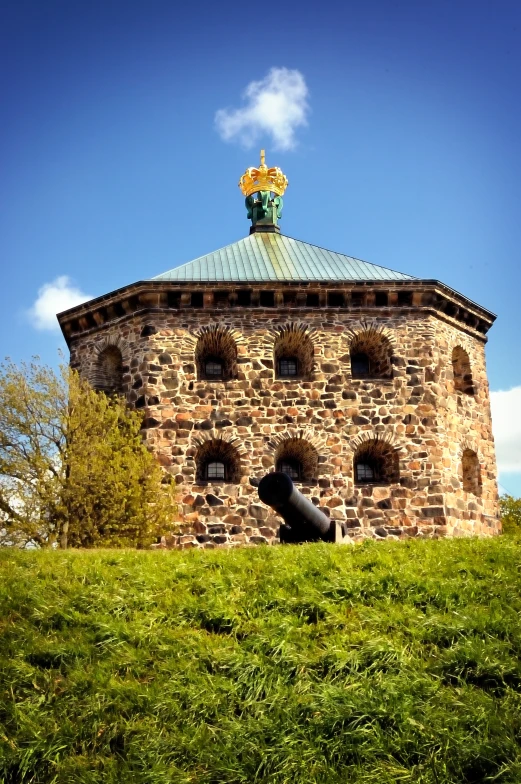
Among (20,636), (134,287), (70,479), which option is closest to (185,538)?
(70,479)

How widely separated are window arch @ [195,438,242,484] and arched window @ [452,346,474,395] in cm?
665

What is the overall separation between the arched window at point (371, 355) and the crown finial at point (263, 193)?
6345mm

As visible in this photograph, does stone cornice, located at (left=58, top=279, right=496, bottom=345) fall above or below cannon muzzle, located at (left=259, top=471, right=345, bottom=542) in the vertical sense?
above

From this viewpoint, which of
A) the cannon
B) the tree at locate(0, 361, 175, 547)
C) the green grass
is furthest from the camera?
the tree at locate(0, 361, 175, 547)

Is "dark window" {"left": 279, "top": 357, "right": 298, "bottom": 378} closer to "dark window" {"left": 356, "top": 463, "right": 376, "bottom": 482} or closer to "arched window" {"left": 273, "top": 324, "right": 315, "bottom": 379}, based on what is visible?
"arched window" {"left": 273, "top": 324, "right": 315, "bottom": 379}

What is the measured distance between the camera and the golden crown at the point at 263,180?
2395 centimetres

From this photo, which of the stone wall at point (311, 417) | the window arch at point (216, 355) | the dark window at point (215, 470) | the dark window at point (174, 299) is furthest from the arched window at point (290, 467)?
the dark window at point (174, 299)

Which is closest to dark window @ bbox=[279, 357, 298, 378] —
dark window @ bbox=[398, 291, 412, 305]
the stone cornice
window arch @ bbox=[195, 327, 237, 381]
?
the stone cornice

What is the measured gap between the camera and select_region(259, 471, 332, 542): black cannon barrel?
33.2 feet

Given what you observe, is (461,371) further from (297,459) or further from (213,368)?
(213,368)

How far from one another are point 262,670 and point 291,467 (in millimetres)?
11393

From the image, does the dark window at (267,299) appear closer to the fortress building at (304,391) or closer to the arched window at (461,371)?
the fortress building at (304,391)

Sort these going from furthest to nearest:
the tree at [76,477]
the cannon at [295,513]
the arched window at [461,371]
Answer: the arched window at [461,371]
the tree at [76,477]
the cannon at [295,513]

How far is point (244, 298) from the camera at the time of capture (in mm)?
18750
